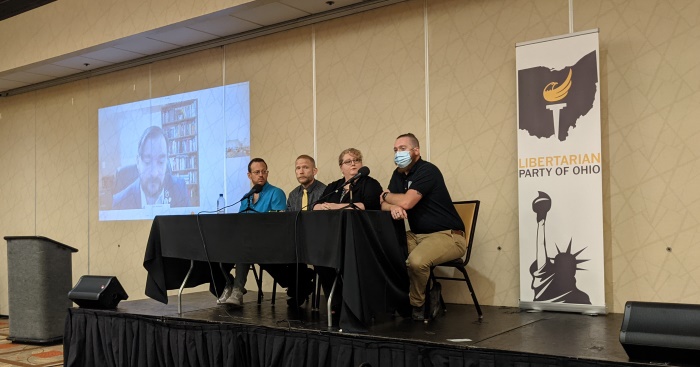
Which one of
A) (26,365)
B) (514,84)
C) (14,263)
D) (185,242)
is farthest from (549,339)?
(14,263)

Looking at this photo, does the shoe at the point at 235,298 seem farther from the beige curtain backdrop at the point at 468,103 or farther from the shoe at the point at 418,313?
the shoe at the point at 418,313

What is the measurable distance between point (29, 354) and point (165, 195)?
205 cm

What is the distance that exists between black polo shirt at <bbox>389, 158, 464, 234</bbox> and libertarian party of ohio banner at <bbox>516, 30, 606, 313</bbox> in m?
0.57

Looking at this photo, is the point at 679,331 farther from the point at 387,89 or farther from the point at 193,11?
the point at 193,11

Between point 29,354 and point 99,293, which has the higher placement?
point 99,293

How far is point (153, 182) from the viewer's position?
266 inches

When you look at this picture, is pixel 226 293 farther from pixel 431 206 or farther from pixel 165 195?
pixel 165 195

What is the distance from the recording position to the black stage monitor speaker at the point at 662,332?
2.33 m

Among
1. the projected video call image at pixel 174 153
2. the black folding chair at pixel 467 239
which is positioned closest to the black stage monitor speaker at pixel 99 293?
the projected video call image at pixel 174 153

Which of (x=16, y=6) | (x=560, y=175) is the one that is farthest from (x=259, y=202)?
(x=16, y=6)

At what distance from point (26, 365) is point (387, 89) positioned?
3.49 metres

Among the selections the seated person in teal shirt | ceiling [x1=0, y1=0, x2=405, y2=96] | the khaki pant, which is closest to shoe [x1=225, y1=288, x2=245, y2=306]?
the seated person in teal shirt

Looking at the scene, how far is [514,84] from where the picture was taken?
14.5 feet

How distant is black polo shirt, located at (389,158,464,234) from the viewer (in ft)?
12.6
